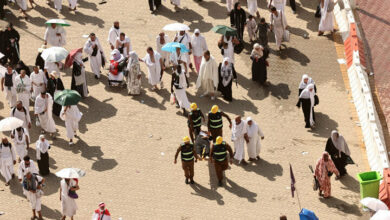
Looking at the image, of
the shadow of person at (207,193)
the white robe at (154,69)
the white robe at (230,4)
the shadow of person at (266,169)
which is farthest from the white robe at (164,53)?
the shadow of person at (207,193)

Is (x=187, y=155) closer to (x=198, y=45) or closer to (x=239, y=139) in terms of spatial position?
(x=239, y=139)

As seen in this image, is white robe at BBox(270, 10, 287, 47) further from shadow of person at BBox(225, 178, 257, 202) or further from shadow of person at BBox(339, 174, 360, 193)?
shadow of person at BBox(225, 178, 257, 202)

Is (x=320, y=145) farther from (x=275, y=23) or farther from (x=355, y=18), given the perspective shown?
(x=355, y=18)

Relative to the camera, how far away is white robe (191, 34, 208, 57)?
83.5ft

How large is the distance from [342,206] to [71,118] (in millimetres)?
6815

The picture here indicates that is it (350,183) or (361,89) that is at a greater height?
(361,89)

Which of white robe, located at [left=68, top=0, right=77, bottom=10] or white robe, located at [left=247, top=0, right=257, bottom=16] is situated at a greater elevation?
white robe, located at [left=247, top=0, right=257, bottom=16]

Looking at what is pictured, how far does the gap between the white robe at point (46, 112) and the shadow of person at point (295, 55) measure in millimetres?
7182

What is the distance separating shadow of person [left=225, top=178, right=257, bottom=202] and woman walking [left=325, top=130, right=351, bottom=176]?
78.9 inches

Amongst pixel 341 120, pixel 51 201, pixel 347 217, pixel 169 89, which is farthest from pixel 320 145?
pixel 51 201

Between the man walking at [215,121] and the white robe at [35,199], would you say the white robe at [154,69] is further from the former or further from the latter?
the white robe at [35,199]

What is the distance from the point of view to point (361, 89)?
24.0m

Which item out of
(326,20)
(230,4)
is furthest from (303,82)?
(230,4)

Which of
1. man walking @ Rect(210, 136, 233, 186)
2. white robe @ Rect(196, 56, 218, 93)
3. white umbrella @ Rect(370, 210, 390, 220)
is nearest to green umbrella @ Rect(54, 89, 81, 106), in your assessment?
man walking @ Rect(210, 136, 233, 186)
